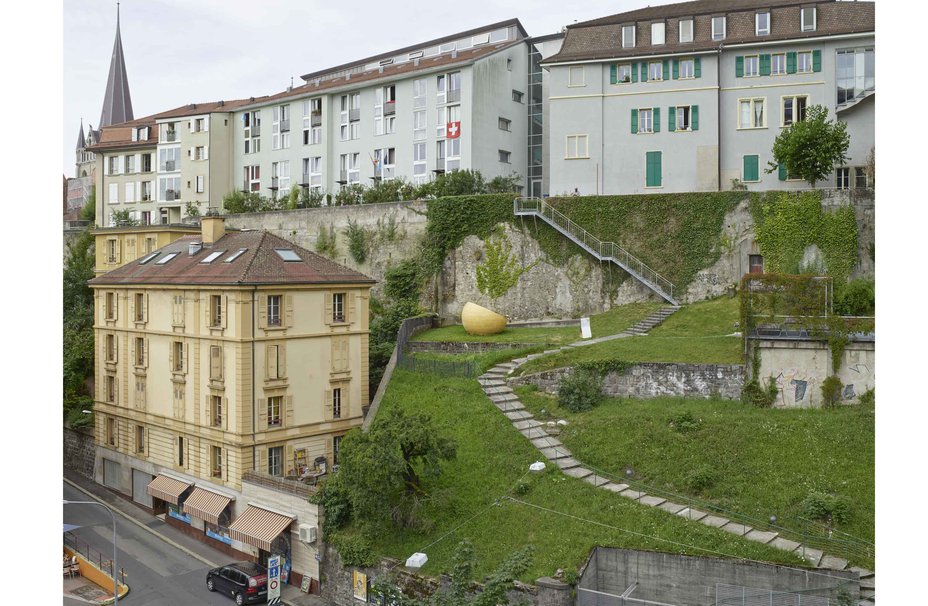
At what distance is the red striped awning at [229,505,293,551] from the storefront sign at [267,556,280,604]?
1.65m

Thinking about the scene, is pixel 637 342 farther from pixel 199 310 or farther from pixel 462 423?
pixel 199 310

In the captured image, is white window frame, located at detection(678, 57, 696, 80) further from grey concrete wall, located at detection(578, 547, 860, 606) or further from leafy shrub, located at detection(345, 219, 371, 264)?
grey concrete wall, located at detection(578, 547, 860, 606)

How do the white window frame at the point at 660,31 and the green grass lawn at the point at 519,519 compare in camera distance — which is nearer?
the green grass lawn at the point at 519,519

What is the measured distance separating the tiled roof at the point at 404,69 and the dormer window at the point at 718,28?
42.5 ft

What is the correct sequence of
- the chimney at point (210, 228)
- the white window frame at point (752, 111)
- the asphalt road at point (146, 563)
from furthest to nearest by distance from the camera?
the white window frame at point (752, 111)
the chimney at point (210, 228)
the asphalt road at point (146, 563)

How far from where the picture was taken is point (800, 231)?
108 feet

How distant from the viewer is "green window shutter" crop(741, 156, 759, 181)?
3797 centimetres

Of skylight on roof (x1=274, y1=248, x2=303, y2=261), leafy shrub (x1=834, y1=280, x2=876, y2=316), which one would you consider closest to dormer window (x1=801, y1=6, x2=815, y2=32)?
leafy shrub (x1=834, y1=280, x2=876, y2=316)

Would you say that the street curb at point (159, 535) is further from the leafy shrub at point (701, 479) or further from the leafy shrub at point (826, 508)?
the leafy shrub at point (826, 508)

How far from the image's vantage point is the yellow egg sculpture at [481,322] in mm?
32938

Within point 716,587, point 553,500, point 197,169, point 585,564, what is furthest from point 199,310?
point 197,169

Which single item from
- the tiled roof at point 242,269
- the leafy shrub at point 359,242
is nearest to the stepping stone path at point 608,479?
→ the tiled roof at point 242,269

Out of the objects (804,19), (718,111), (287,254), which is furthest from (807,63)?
(287,254)

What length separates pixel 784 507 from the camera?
19.2 meters
